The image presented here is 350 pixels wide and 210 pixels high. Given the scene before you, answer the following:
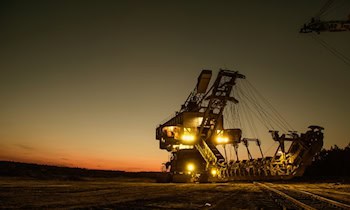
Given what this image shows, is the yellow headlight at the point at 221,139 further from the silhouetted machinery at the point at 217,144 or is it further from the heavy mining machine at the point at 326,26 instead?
the heavy mining machine at the point at 326,26

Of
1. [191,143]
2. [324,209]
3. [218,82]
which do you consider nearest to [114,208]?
[324,209]

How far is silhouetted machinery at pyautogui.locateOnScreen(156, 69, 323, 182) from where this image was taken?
2169 centimetres

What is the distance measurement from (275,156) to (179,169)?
67.6ft

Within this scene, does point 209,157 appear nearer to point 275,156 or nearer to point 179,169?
point 179,169

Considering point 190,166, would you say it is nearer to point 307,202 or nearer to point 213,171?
point 213,171

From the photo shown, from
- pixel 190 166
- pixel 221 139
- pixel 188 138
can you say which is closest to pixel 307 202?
pixel 188 138

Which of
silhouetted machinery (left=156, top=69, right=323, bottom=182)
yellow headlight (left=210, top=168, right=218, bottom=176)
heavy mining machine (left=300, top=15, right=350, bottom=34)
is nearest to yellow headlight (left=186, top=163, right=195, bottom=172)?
silhouetted machinery (left=156, top=69, right=323, bottom=182)

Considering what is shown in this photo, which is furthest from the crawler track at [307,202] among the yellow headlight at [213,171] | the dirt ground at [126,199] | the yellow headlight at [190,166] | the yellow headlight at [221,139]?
the yellow headlight at [190,166]

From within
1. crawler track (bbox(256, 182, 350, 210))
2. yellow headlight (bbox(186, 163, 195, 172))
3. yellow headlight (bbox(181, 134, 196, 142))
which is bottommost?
crawler track (bbox(256, 182, 350, 210))

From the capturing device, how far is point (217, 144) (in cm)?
4106

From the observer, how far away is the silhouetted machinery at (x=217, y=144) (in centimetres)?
2169

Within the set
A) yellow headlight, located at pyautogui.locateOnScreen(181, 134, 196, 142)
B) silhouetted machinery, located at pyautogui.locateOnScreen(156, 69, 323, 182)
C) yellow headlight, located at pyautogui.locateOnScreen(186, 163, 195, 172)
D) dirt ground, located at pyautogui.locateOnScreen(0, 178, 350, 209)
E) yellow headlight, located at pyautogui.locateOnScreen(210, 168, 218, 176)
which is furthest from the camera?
yellow headlight, located at pyautogui.locateOnScreen(186, 163, 195, 172)

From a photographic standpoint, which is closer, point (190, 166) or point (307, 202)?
point (307, 202)

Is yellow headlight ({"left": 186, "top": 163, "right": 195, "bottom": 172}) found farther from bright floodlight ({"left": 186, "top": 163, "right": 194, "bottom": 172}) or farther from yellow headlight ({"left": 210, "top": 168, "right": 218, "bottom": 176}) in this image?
yellow headlight ({"left": 210, "top": 168, "right": 218, "bottom": 176})
